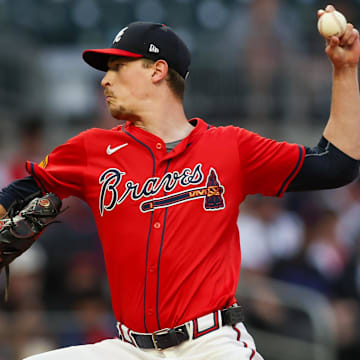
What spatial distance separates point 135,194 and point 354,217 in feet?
20.9

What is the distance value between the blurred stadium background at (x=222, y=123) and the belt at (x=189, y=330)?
3.40 m

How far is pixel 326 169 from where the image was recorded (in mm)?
3199

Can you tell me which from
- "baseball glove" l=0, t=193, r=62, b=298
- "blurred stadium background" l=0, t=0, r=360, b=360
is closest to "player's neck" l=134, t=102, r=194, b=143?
"baseball glove" l=0, t=193, r=62, b=298

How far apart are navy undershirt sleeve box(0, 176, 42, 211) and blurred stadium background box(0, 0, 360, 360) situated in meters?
3.35

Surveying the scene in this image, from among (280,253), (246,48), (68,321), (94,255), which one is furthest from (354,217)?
(68,321)

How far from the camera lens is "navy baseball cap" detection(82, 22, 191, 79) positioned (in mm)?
3332

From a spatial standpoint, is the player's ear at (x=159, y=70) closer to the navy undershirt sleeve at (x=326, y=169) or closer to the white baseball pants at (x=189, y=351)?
the navy undershirt sleeve at (x=326, y=169)

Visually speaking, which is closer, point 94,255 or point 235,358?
point 235,358

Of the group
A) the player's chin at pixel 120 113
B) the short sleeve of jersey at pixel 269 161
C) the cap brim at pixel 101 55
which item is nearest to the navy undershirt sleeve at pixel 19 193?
the player's chin at pixel 120 113

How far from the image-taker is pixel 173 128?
11.2ft

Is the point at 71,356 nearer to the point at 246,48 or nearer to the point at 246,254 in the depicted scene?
the point at 246,254

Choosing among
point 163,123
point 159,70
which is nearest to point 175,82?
point 159,70

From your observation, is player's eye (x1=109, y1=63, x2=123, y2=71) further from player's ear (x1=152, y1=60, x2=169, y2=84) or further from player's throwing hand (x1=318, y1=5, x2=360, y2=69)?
player's throwing hand (x1=318, y1=5, x2=360, y2=69)

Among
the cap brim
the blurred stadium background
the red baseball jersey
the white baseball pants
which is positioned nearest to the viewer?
the white baseball pants
